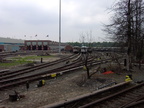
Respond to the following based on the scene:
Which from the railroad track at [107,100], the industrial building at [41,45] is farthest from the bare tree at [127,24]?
the industrial building at [41,45]

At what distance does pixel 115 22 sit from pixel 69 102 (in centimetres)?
982

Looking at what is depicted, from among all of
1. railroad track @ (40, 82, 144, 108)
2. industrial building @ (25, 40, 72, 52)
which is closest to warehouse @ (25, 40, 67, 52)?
industrial building @ (25, 40, 72, 52)

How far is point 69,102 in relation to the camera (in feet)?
19.2

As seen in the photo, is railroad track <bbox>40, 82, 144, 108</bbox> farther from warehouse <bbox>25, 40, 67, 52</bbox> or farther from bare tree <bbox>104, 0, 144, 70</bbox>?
warehouse <bbox>25, 40, 67, 52</bbox>

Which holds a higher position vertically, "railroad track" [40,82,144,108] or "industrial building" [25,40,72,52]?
"industrial building" [25,40,72,52]

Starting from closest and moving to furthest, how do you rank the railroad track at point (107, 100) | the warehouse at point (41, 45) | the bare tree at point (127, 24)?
1. the railroad track at point (107, 100)
2. the bare tree at point (127, 24)
3. the warehouse at point (41, 45)

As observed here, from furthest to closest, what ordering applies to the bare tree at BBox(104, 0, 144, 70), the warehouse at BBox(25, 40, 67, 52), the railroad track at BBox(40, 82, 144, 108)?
the warehouse at BBox(25, 40, 67, 52) → the bare tree at BBox(104, 0, 144, 70) → the railroad track at BBox(40, 82, 144, 108)

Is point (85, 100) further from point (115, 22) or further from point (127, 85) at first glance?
point (115, 22)

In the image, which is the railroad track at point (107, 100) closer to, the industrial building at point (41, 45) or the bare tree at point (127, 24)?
the bare tree at point (127, 24)

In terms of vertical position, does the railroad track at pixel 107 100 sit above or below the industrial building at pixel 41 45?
below

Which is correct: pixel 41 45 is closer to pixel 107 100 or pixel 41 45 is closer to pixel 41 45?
pixel 41 45

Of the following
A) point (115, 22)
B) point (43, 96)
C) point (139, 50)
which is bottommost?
point (43, 96)

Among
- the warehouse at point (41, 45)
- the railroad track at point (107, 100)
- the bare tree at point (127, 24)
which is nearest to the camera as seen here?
the railroad track at point (107, 100)

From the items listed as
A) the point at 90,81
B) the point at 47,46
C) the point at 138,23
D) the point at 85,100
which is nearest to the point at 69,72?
the point at 90,81
